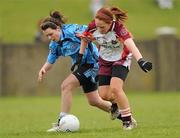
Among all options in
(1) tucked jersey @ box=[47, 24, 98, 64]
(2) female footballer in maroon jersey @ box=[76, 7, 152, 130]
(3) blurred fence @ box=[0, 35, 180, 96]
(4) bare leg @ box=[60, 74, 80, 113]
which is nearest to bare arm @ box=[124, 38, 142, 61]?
(2) female footballer in maroon jersey @ box=[76, 7, 152, 130]

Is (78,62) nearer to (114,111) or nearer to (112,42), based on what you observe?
(112,42)

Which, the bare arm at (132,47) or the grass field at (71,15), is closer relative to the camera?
the bare arm at (132,47)

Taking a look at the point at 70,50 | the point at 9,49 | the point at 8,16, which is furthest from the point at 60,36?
the point at 8,16

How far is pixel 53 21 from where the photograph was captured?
12.1m

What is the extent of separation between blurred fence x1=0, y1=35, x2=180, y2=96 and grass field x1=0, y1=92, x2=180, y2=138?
81 centimetres

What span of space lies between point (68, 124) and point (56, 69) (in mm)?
14593

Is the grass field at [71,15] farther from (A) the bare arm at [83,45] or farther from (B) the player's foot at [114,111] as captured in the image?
(A) the bare arm at [83,45]

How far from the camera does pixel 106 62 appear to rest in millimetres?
11742

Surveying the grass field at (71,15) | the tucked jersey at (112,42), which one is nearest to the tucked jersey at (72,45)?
the tucked jersey at (112,42)

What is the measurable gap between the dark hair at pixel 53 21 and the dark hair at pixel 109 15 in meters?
1.04

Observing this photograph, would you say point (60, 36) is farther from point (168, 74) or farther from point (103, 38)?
point (168, 74)

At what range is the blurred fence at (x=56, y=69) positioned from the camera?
26188mm

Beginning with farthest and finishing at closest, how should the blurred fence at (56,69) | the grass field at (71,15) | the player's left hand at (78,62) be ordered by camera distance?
the grass field at (71,15) → the blurred fence at (56,69) → the player's left hand at (78,62)

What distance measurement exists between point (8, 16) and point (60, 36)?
25897 mm
